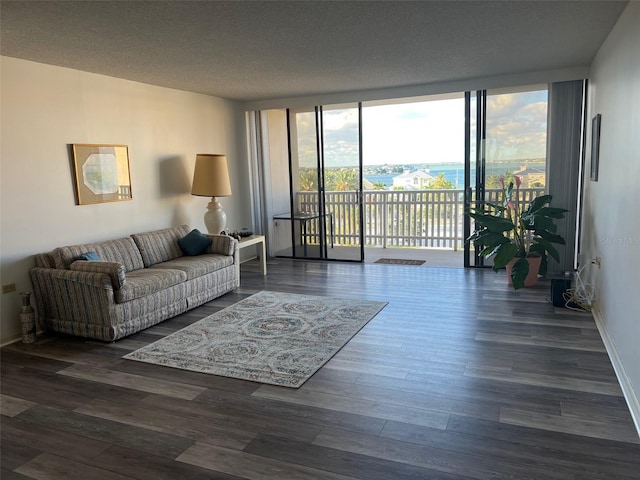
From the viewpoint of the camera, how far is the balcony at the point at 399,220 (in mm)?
7473

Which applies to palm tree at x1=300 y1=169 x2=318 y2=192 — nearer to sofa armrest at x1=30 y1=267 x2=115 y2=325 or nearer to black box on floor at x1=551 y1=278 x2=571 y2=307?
black box on floor at x1=551 y1=278 x2=571 y2=307

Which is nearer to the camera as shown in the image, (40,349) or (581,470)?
(581,470)

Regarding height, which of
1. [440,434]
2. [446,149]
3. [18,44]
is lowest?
[440,434]

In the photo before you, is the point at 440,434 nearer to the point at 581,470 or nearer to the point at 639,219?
the point at 581,470

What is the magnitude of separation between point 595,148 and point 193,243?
4.29m

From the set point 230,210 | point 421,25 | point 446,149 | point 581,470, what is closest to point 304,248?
point 230,210

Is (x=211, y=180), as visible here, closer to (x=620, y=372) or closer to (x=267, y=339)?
(x=267, y=339)

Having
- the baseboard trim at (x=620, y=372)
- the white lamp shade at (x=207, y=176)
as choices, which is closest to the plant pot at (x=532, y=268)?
the baseboard trim at (x=620, y=372)

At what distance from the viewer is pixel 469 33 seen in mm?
3719

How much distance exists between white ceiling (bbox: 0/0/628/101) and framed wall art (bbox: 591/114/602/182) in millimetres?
714

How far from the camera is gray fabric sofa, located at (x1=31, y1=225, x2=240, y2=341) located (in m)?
3.92

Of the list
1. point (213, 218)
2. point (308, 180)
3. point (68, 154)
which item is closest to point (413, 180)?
point (308, 180)

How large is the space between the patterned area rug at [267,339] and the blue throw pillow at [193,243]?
88 centimetres

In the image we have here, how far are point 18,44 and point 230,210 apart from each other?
12.2ft
